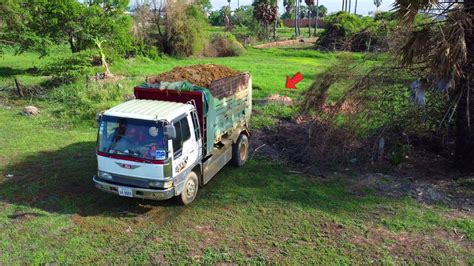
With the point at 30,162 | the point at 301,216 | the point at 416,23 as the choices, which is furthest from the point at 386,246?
the point at 30,162

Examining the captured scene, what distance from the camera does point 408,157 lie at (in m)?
10.6

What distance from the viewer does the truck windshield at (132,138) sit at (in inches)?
281

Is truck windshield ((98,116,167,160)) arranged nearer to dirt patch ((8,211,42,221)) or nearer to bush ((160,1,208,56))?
dirt patch ((8,211,42,221))

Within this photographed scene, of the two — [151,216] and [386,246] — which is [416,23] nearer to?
[386,246]

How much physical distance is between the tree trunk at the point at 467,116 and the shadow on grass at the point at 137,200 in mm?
2887

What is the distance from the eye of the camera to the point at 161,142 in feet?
23.4

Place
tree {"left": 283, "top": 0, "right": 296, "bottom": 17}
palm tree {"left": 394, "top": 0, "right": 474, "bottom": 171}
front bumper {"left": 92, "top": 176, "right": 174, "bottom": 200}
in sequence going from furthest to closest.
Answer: tree {"left": 283, "top": 0, "right": 296, "bottom": 17}
palm tree {"left": 394, "top": 0, "right": 474, "bottom": 171}
front bumper {"left": 92, "top": 176, "right": 174, "bottom": 200}

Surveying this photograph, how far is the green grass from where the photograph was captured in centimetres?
649

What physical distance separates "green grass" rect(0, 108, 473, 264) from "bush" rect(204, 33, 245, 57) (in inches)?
1325

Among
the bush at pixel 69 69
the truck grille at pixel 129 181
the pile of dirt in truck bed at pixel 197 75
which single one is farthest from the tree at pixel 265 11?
the truck grille at pixel 129 181

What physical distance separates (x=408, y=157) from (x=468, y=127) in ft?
5.21

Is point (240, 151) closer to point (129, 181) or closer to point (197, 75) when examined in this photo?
point (197, 75)

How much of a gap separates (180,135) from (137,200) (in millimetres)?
1814

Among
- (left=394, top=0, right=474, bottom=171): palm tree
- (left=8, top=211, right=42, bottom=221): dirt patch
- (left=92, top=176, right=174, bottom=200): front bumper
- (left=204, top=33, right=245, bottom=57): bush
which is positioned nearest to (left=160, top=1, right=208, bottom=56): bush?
(left=204, top=33, right=245, bottom=57): bush
